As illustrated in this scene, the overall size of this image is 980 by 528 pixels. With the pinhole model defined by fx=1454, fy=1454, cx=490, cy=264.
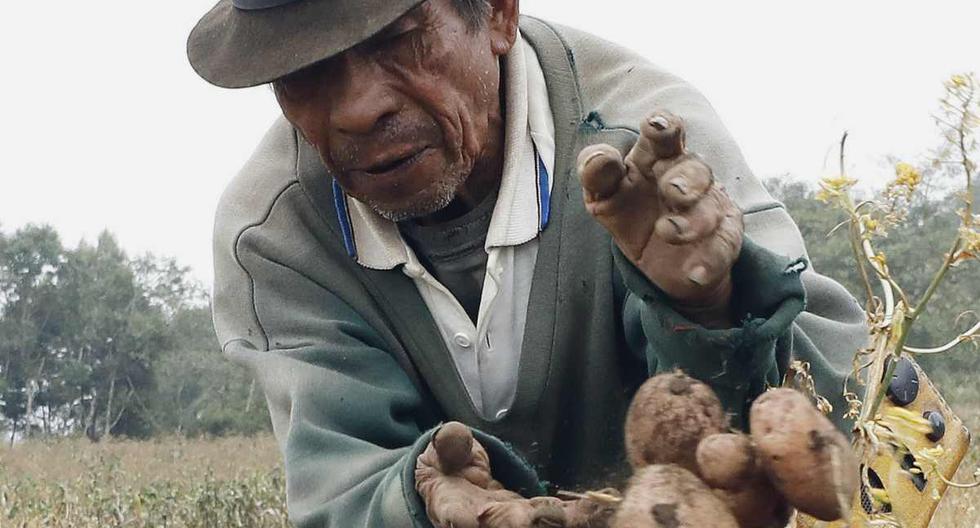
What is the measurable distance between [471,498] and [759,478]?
1.39 feet

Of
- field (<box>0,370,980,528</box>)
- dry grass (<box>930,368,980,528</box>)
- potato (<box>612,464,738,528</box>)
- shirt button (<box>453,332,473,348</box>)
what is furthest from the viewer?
field (<box>0,370,980,528</box>)

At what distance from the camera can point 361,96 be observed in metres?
2.59

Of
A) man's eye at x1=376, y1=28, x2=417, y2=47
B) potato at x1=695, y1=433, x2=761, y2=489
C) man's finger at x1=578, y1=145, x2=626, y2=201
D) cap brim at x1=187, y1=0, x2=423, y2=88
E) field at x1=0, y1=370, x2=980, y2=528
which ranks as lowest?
field at x1=0, y1=370, x2=980, y2=528

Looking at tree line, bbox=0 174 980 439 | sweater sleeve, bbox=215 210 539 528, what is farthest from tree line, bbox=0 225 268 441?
sweater sleeve, bbox=215 210 539 528

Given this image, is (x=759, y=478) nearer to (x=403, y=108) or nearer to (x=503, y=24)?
(x=403, y=108)

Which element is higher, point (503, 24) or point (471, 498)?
point (503, 24)

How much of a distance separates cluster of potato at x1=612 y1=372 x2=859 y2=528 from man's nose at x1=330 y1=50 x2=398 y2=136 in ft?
2.99

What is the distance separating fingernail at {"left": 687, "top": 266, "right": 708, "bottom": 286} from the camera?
1960 mm

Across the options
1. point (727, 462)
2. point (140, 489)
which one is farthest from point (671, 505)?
point (140, 489)

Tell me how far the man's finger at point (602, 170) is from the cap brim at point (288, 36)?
0.73 metres

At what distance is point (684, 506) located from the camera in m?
1.80

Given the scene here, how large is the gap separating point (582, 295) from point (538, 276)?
3.9 inches

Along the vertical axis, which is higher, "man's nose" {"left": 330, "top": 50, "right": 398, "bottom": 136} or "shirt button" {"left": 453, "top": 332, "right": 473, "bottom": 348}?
"man's nose" {"left": 330, "top": 50, "right": 398, "bottom": 136}

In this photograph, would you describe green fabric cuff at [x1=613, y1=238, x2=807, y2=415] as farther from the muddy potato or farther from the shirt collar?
the shirt collar
